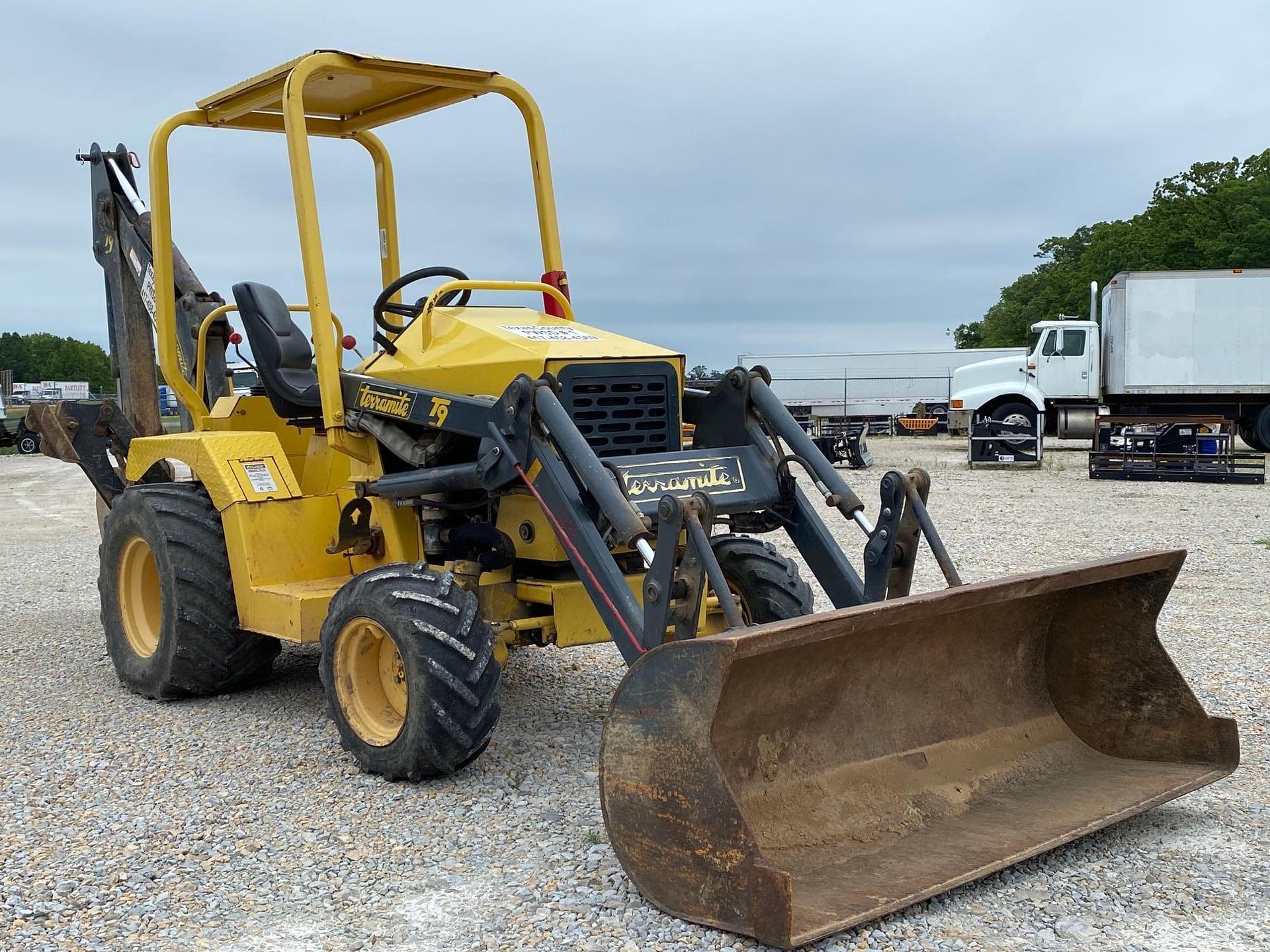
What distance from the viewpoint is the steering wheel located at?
573cm

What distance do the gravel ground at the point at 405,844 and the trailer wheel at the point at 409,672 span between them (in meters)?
0.18

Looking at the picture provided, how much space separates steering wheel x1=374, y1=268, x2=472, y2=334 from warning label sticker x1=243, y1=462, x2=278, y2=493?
2.98 ft

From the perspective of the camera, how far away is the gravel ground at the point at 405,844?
3557mm

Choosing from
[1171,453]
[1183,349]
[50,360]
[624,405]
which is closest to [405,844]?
[624,405]

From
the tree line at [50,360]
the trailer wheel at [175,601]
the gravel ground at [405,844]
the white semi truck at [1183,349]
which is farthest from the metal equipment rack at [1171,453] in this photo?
the tree line at [50,360]

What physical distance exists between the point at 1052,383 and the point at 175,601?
2153cm

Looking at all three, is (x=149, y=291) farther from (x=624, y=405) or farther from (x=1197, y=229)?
(x=1197, y=229)

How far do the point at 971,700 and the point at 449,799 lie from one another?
196cm

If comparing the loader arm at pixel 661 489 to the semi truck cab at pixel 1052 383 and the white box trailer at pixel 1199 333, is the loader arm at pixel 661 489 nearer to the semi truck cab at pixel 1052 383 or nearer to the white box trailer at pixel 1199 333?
the semi truck cab at pixel 1052 383

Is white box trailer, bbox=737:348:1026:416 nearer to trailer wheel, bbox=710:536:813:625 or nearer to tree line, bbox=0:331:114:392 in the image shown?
trailer wheel, bbox=710:536:813:625

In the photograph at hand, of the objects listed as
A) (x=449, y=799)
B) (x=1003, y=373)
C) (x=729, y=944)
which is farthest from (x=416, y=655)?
(x=1003, y=373)

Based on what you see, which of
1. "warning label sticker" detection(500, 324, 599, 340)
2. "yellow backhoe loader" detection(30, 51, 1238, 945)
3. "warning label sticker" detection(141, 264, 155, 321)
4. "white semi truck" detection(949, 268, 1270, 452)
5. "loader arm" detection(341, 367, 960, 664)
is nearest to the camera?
"yellow backhoe loader" detection(30, 51, 1238, 945)

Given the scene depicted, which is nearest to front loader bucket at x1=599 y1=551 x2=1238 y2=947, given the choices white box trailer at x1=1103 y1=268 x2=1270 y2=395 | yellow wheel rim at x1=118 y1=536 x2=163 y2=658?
yellow wheel rim at x1=118 y1=536 x2=163 y2=658

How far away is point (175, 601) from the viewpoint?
5.84m
